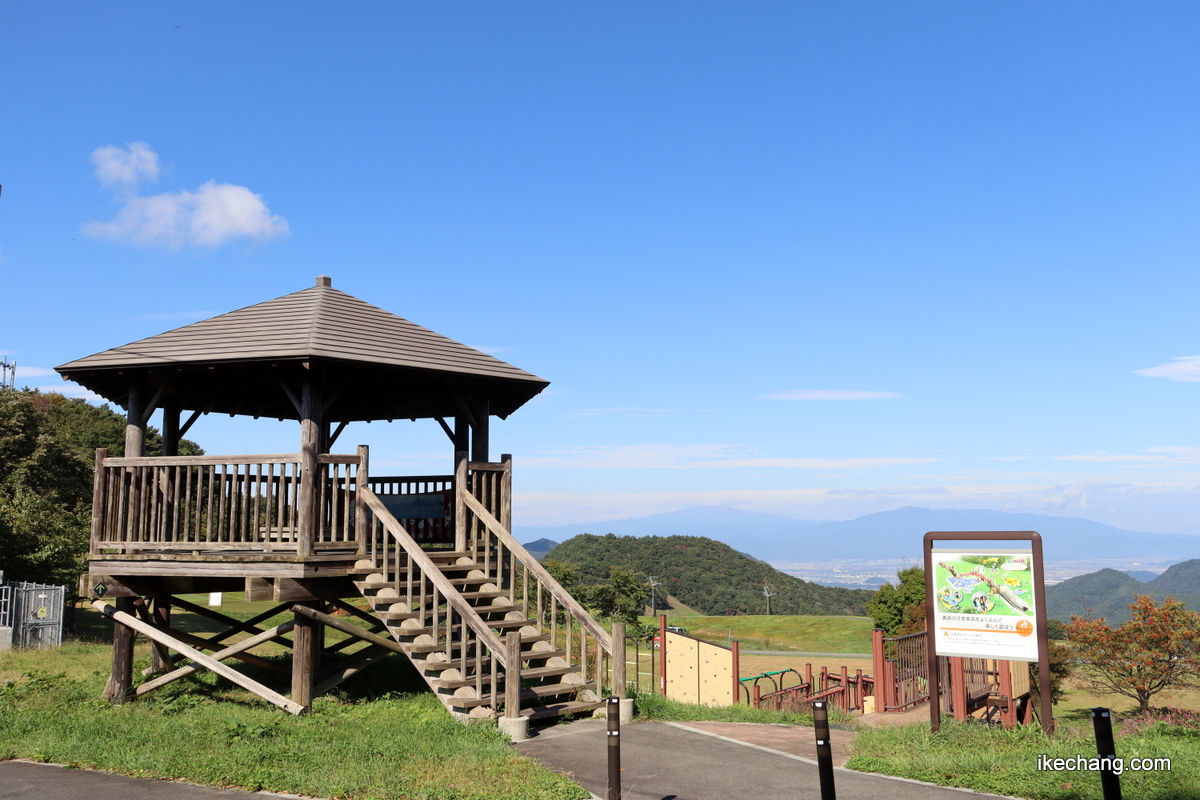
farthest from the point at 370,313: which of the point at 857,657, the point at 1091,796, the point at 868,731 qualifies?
the point at 857,657

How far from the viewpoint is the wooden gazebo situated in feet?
36.5

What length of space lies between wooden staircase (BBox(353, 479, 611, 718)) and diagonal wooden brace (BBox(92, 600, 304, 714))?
1582mm

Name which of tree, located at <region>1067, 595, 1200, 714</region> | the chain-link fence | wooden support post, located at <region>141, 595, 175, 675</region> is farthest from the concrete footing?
tree, located at <region>1067, 595, 1200, 714</region>

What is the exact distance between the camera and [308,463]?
11.4 meters

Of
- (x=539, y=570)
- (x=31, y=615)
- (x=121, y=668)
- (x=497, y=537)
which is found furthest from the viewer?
(x=31, y=615)

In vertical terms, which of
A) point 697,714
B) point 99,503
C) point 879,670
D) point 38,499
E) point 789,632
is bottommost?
point 789,632

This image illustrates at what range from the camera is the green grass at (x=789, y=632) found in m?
64.8

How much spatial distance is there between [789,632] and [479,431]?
2521 inches

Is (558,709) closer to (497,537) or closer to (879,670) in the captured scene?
(497,537)

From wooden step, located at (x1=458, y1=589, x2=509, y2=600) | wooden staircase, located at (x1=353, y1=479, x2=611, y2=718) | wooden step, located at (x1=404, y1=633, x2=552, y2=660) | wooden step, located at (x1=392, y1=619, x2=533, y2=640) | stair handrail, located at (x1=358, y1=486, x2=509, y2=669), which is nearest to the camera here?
stair handrail, located at (x1=358, y1=486, x2=509, y2=669)

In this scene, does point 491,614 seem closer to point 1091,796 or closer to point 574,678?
point 574,678

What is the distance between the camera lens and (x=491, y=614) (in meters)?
12.0

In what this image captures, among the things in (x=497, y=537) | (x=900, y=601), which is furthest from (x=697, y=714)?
(x=900, y=601)

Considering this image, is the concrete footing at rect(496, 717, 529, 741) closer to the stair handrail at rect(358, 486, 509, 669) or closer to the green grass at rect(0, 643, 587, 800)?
the green grass at rect(0, 643, 587, 800)
